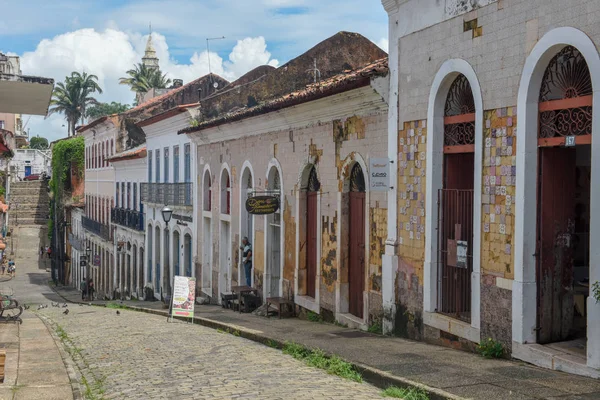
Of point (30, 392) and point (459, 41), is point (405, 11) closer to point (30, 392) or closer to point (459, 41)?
point (459, 41)

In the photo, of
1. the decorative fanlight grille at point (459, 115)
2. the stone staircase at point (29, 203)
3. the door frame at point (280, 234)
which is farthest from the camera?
the stone staircase at point (29, 203)

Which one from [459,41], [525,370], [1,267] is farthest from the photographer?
[1,267]

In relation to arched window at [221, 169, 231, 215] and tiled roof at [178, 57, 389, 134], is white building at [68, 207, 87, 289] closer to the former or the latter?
arched window at [221, 169, 231, 215]

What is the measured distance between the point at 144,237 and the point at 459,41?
2270 cm

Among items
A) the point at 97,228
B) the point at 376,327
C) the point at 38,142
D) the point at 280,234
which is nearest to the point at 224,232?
the point at 280,234

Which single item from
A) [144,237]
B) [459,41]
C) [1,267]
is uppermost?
[459,41]

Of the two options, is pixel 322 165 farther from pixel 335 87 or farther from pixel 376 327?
pixel 376 327

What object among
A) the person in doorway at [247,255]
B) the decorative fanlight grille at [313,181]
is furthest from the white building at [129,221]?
the decorative fanlight grille at [313,181]

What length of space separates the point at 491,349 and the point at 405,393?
6.57 ft

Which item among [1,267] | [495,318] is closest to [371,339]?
[495,318]

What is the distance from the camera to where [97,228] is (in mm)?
40125

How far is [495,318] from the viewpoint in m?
9.07

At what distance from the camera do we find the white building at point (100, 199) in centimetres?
3766

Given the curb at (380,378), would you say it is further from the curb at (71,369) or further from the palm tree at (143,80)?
the palm tree at (143,80)
